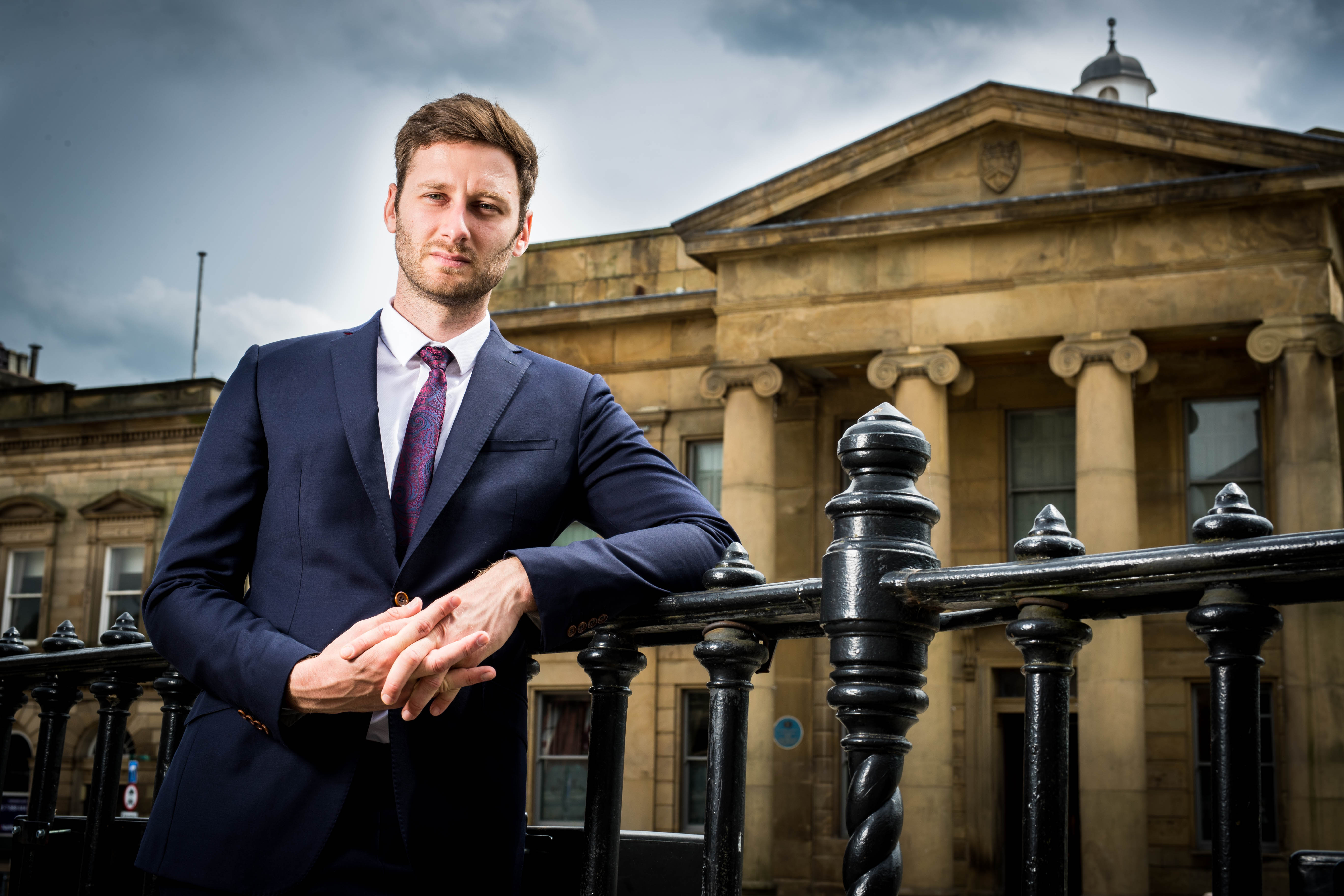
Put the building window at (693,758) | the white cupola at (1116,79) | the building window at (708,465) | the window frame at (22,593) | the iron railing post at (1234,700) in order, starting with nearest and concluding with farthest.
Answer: the iron railing post at (1234,700), the building window at (693,758), the building window at (708,465), the window frame at (22,593), the white cupola at (1116,79)

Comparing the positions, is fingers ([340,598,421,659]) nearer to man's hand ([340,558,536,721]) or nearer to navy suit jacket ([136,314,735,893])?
man's hand ([340,558,536,721])

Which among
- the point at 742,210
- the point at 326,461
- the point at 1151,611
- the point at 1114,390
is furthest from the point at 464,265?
the point at 742,210

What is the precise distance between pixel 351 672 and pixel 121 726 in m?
1.99

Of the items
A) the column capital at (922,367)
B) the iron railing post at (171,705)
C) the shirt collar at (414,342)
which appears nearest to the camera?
the shirt collar at (414,342)

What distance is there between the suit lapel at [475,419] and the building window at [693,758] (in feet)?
61.4

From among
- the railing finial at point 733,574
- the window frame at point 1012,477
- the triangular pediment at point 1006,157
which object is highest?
the triangular pediment at point 1006,157

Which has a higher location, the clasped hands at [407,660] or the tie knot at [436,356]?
the tie knot at [436,356]

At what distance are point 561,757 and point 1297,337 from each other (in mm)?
13675

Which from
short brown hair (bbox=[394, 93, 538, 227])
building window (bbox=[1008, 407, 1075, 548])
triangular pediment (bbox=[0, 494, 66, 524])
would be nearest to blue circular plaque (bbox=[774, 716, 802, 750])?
building window (bbox=[1008, 407, 1075, 548])

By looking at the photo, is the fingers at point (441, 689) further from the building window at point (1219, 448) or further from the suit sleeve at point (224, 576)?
the building window at point (1219, 448)

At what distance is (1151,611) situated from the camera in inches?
82.5

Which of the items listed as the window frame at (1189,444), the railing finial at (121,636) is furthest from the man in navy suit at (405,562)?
the window frame at (1189,444)

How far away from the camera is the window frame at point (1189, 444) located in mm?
19297

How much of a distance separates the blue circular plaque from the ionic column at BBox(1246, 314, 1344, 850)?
716cm
